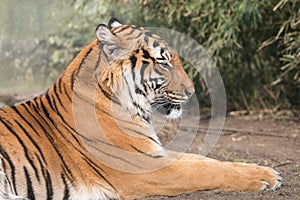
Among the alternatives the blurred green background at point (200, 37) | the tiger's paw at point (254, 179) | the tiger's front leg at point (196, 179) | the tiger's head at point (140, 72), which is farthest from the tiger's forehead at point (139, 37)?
the blurred green background at point (200, 37)

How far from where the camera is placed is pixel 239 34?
7.89 meters

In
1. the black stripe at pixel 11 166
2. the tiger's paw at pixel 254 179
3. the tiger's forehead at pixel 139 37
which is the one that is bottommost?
the tiger's paw at pixel 254 179

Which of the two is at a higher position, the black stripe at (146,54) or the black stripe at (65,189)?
the black stripe at (146,54)

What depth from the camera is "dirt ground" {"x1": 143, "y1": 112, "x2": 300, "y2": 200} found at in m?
3.97

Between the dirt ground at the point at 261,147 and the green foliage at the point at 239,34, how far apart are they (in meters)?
0.38

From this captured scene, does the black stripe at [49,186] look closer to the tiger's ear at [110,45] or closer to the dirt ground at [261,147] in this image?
the dirt ground at [261,147]

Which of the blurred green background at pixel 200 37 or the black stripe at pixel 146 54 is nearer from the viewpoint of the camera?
the black stripe at pixel 146 54

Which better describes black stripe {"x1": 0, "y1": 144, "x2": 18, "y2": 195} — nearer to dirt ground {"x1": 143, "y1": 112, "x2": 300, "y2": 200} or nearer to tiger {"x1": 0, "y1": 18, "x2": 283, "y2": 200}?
tiger {"x1": 0, "y1": 18, "x2": 283, "y2": 200}

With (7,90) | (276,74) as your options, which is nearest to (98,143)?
(276,74)

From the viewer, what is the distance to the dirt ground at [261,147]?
397 centimetres

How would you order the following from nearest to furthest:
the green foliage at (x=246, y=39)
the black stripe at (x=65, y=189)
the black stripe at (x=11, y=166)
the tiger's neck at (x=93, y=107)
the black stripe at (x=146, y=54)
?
1. the black stripe at (x=11, y=166)
2. the black stripe at (x=65, y=189)
3. the tiger's neck at (x=93, y=107)
4. the black stripe at (x=146, y=54)
5. the green foliage at (x=246, y=39)

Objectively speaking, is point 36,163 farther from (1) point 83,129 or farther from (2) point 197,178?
(2) point 197,178

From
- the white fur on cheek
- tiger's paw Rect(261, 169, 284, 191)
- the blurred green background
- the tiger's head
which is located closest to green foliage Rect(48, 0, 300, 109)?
the blurred green background

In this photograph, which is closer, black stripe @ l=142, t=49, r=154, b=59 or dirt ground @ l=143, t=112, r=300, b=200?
dirt ground @ l=143, t=112, r=300, b=200
